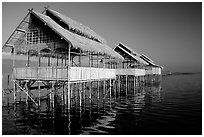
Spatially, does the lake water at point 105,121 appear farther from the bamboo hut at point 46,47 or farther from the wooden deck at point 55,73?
the wooden deck at point 55,73

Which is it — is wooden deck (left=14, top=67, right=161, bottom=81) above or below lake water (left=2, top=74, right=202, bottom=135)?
above

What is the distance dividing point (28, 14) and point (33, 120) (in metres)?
9.13

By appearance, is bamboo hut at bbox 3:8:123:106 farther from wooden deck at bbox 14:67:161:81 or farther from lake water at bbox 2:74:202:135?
lake water at bbox 2:74:202:135

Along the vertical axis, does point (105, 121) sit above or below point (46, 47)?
below

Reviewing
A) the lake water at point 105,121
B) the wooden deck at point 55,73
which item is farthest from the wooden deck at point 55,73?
the lake water at point 105,121

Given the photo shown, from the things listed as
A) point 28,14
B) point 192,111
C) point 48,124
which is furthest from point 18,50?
point 192,111

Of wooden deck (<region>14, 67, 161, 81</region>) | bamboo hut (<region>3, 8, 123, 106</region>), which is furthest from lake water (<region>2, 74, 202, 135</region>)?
wooden deck (<region>14, 67, 161, 81</region>)

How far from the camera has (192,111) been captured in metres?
17.4

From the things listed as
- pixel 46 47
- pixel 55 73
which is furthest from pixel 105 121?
pixel 46 47

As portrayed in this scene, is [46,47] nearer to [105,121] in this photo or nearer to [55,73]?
[55,73]

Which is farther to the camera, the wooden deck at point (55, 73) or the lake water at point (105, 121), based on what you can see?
the wooden deck at point (55, 73)

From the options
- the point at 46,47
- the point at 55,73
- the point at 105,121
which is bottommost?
the point at 105,121

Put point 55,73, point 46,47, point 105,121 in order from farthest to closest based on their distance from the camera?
point 46,47 < point 55,73 < point 105,121

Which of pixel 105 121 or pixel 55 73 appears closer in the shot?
pixel 105 121
